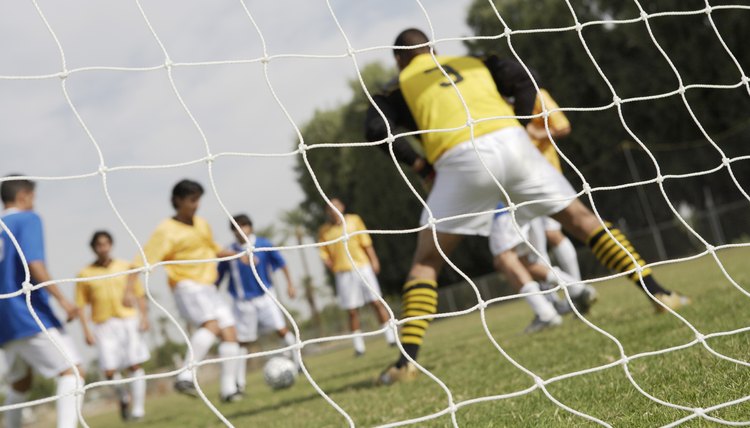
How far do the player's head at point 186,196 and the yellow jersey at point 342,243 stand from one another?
3377mm

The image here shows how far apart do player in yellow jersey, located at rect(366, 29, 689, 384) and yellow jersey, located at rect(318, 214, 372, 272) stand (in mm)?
5115

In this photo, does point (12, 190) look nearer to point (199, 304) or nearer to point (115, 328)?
point (199, 304)

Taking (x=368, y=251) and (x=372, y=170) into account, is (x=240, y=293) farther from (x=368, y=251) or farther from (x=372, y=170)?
(x=372, y=170)

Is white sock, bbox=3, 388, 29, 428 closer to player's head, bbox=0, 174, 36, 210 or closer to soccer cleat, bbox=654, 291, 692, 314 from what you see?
player's head, bbox=0, 174, 36, 210

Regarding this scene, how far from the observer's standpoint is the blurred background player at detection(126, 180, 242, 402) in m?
6.44

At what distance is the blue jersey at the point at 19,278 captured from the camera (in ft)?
14.2

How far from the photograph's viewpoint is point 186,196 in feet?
21.4

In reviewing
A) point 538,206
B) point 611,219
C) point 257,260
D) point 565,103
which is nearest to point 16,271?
point 538,206

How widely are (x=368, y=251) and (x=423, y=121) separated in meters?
6.00

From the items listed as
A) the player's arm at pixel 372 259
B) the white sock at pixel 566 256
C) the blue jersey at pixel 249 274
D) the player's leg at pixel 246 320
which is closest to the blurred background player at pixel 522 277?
the white sock at pixel 566 256

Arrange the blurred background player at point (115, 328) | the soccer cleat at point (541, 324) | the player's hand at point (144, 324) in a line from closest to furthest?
1. the soccer cleat at point (541, 324)
2. the player's hand at point (144, 324)
3. the blurred background player at point (115, 328)

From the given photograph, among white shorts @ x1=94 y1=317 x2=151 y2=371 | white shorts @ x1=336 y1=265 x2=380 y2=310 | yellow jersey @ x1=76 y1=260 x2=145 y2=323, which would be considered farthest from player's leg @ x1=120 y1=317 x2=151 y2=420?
white shorts @ x1=336 y1=265 x2=380 y2=310

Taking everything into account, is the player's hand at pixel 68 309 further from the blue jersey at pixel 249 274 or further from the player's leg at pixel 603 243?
the blue jersey at pixel 249 274

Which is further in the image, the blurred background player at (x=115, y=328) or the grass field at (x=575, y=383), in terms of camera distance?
the blurred background player at (x=115, y=328)
